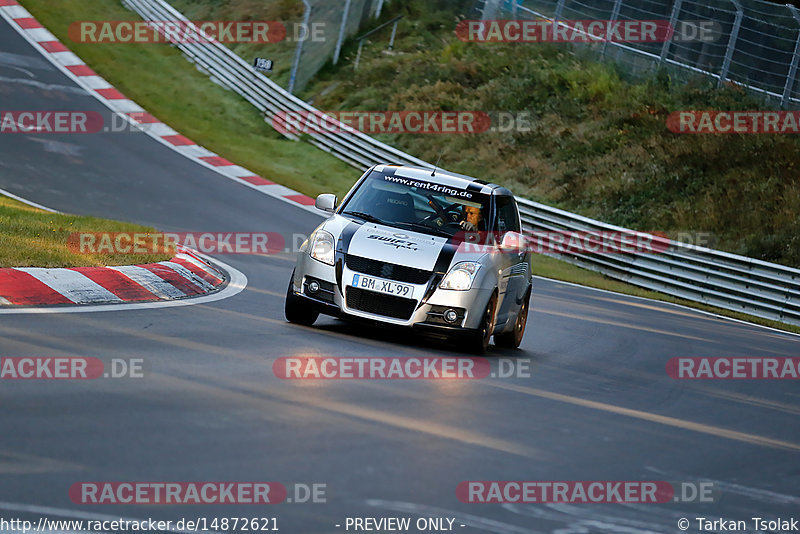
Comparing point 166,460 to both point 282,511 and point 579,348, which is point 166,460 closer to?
point 282,511

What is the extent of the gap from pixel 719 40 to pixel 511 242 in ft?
66.7

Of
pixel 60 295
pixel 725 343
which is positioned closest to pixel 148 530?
pixel 60 295

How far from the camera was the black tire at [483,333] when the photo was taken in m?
10.4

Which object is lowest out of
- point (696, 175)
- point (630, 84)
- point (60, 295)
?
point (60, 295)

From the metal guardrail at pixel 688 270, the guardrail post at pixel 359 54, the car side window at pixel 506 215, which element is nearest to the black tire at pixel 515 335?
the car side window at pixel 506 215

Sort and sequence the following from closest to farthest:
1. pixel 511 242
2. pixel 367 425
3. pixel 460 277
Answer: pixel 367 425, pixel 460 277, pixel 511 242

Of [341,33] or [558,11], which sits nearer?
[558,11]

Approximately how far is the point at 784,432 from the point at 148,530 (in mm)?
5849

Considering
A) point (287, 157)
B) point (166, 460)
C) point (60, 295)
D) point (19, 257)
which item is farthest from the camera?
point (287, 157)

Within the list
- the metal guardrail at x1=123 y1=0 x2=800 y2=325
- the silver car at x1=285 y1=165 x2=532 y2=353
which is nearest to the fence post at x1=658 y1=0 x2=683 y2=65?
the metal guardrail at x1=123 y1=0 x2=800 y2=325

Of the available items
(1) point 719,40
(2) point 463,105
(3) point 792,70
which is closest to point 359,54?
(2) point 463,105

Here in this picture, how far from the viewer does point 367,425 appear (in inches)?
270

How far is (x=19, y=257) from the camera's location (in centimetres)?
1056

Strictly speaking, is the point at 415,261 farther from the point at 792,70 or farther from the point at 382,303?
the point at 792,70
